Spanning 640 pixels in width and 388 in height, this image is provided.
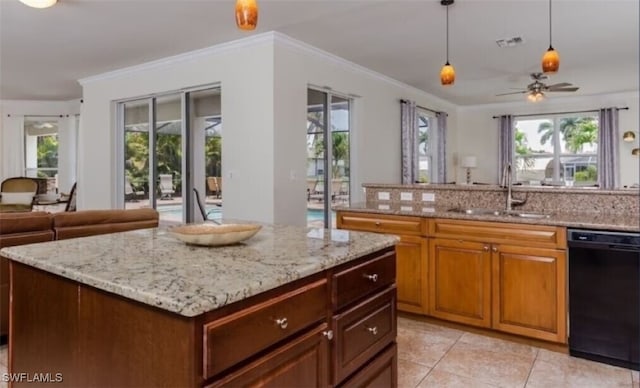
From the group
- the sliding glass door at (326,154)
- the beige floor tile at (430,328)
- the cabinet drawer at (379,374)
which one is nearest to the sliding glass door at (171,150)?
the sliding glass door at (326,154)

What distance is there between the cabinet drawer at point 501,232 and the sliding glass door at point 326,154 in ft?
7.28

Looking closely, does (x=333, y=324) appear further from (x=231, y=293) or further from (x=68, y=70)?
(x=68, y=70)

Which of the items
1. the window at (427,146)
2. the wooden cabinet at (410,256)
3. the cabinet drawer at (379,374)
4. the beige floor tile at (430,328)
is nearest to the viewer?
the cabinet drawer at (379,374)

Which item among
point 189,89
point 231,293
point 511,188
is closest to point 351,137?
point 189,89

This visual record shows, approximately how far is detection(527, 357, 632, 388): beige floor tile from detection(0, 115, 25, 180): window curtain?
31.1 feet

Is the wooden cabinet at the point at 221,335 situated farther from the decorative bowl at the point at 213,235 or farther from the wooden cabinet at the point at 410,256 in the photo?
the wooden cabinet at the point at 410,256

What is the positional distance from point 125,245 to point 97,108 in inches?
212

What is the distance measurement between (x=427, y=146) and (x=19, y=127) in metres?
8.01

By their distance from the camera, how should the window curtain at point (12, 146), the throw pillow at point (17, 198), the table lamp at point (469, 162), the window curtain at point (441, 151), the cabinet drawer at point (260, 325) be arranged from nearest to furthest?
the cabinet drawer at point (260, 325)
the throw pillow at point (17, 198)
the window curtain at point (441, 151)
the window curtain at point (12, 146)
the table lamp at point (469, 162)

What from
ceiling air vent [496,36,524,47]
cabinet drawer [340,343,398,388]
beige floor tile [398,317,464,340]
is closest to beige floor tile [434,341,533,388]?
beige floor tile [398,317,464,340]

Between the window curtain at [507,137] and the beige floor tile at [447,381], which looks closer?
the beige floor tile at [447,381]

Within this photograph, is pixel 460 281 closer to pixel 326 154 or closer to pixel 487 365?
pixel 487 365

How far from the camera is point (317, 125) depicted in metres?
5.27

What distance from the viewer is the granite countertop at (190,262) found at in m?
1.07
